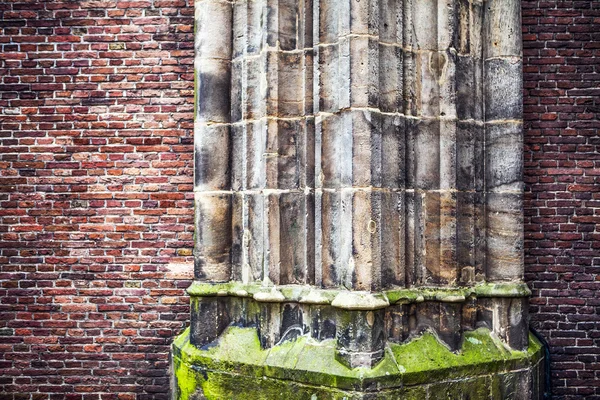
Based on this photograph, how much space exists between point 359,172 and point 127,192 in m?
2.58

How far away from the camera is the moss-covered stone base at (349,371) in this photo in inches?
A: 132

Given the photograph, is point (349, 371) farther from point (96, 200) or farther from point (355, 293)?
point (96, 200)

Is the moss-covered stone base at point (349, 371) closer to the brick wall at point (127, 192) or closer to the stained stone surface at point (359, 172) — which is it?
the stained stone surface at point (359, 172)

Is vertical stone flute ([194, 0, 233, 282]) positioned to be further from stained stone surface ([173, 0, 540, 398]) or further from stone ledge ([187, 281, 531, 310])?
stone ledge ([187, 281, 531, 310])

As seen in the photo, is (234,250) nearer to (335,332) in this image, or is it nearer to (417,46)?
(335,332)

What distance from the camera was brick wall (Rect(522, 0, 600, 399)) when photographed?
4852mm

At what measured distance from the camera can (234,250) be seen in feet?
12.9

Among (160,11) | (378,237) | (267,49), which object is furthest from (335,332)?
(160,11)

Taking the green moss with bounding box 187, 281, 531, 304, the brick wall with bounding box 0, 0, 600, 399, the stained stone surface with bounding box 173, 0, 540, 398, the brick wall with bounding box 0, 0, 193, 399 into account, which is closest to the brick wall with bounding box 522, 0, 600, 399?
the brick wall with bounding box 0, 0, 600, 399

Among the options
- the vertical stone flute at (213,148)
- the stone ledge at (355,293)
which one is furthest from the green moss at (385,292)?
the vertical stone flute at (213,148)

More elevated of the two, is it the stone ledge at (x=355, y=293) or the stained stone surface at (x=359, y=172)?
the stained stone surface at (x=359, y=172)

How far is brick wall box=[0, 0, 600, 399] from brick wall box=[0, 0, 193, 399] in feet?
0.05

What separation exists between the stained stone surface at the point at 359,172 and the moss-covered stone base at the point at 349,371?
96 mm

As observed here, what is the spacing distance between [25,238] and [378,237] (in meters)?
3.61
